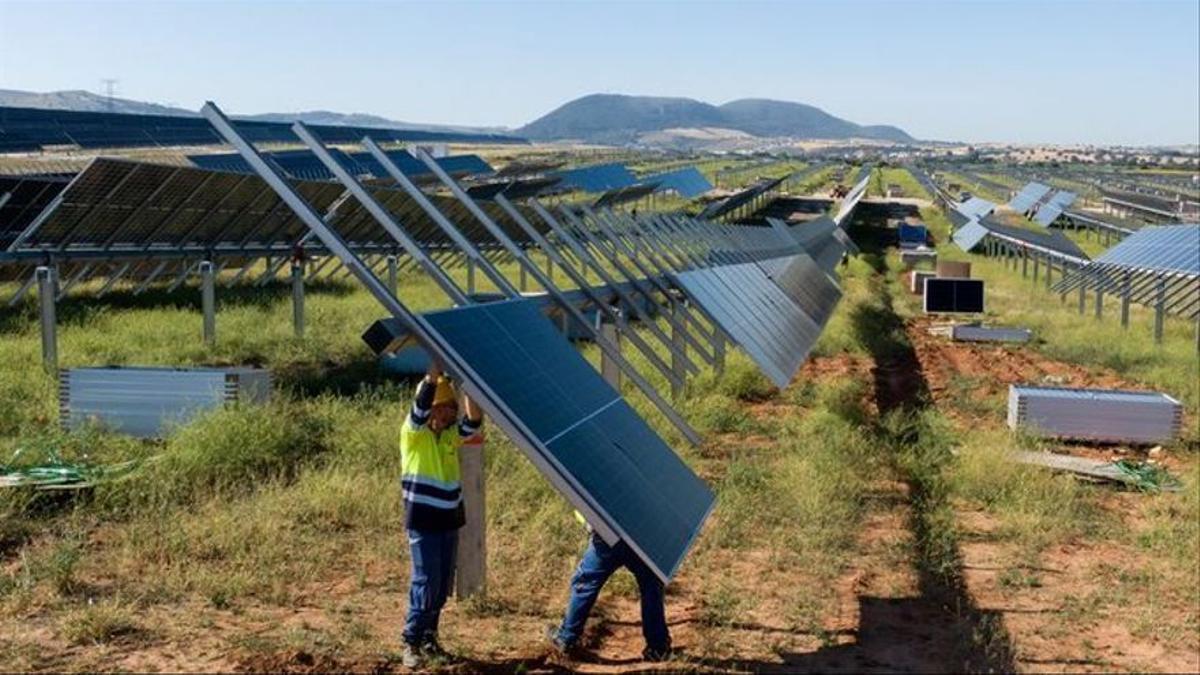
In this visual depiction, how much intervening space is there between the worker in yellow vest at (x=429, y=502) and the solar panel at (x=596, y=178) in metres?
54.3

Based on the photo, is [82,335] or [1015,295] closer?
[82,335]

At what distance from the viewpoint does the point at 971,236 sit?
A: 52.7 metres

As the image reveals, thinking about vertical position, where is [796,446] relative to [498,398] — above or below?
below

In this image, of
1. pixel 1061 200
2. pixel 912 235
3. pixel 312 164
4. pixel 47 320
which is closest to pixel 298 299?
pixel 47 320

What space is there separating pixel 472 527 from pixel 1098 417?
10.2 m

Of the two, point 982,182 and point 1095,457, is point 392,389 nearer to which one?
point 1095,457

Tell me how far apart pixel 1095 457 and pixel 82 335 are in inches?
595

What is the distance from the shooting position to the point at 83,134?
42.4m

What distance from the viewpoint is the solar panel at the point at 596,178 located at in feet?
215

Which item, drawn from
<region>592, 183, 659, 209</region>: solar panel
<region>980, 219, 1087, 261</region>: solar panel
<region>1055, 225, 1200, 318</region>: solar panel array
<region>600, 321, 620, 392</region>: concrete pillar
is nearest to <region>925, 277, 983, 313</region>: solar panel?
<region>1055, 225, 1200, 318</region>: solar panel array

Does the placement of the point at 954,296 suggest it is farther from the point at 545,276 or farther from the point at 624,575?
the point at 624,575

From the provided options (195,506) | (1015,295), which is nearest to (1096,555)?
(195,506)

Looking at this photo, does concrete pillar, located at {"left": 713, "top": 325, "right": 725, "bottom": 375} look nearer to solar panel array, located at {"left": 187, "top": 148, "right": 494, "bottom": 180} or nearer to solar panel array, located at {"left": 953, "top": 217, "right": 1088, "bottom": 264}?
solar panel array, located at {"left": 953, "top": 217, "right": 1088, "bottom": 264}

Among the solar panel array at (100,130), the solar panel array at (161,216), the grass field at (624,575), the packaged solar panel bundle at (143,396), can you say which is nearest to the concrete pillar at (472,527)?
the grass field at (624,575)
